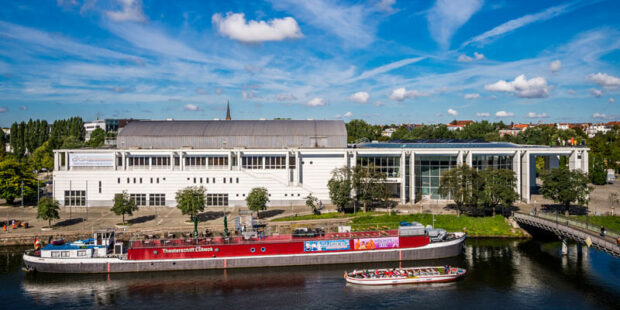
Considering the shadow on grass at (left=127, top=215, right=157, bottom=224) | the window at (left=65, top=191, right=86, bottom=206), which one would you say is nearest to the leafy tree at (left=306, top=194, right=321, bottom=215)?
the shadow on grass at (left=127, top=215, right=157, bottom=224)

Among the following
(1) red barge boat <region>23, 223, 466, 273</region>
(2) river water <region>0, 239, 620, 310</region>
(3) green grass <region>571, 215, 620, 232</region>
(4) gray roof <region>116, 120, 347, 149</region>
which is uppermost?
(4) gray roof <region>116, 120, 347, 149</region>

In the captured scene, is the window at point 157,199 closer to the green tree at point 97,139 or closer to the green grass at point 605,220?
the green grass at point 605,220

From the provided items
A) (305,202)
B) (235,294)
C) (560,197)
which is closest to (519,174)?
(560,197)

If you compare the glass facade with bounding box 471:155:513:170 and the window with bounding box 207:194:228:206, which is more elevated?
the glass facade with bounding box 471:155:513:170

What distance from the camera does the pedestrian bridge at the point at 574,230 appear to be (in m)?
44.0

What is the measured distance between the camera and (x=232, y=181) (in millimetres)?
75938

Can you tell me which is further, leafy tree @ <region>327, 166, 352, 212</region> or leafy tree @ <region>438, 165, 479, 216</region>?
leafy tree @ <region>327, 166, 352, 212</region>

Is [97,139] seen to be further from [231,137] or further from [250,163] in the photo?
[250,163]

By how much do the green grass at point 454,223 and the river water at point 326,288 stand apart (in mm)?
9497

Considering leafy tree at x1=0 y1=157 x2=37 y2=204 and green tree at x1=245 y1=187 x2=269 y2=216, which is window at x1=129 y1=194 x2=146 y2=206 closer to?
leafy tree at x1=0 y1=157 x2=37 y2=204

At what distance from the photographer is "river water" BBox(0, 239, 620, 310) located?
39.8m

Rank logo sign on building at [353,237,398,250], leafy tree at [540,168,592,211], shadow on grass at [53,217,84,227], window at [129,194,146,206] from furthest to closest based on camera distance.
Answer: window at [129,194,146,206], shadow on grass at [53,217,84,227], leafy tree at [540,168,592,211], logo sign on building at [353,237,398,250]

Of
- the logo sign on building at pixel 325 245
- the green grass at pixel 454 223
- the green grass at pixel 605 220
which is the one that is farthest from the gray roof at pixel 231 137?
the green grass at pixel 605 220

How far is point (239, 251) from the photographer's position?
2032 inches
